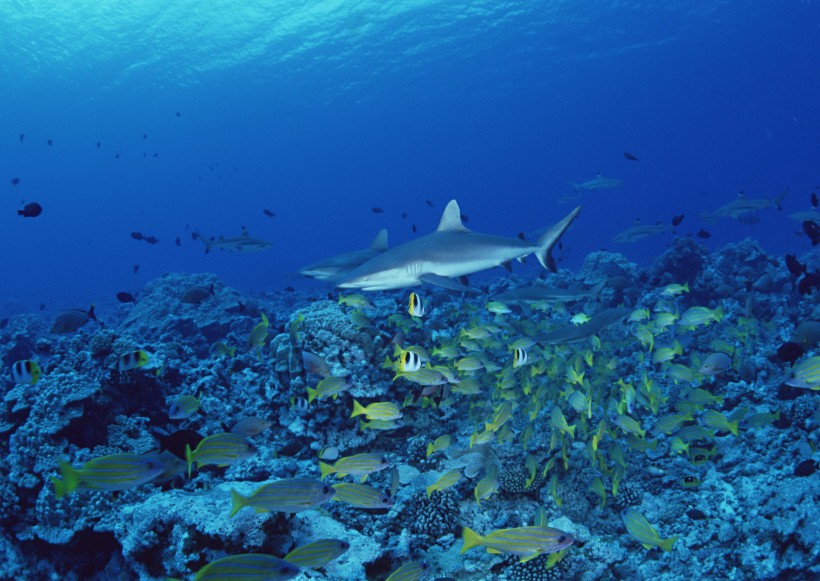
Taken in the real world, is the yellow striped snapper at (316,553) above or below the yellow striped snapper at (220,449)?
below

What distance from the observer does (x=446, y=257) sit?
6211 mm

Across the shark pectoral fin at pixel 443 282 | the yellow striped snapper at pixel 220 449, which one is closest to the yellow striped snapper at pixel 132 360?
the yellow striped snapper at pixel 220 449

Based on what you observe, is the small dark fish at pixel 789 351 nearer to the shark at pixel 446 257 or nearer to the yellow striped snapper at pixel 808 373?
the yellow striped snapper at pixel 808 373

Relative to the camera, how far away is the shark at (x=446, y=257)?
233 inches

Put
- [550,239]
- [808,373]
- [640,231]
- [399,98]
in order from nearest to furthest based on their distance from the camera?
[808,373] → [550,239] → [640,231] → [399,98]

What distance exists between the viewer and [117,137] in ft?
293

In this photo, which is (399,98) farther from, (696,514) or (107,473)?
(107,473)

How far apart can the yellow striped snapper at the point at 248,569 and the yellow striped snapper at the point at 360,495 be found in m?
1.03

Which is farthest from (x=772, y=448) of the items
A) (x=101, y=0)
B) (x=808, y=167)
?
(x=808, y=167)

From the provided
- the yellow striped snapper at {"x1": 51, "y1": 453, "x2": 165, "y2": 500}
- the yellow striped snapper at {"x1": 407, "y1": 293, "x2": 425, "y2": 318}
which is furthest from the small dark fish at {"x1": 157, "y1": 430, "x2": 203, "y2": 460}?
the yellow striped snapper at {"x1": 407, "y1": 293, "x2": 425, "y2": 318}

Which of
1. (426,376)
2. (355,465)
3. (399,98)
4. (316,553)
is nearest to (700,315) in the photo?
(426,376)

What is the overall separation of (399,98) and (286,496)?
254 feet

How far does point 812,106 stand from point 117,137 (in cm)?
16068

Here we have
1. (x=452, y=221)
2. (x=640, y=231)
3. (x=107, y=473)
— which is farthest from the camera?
(x=640, y=231)
